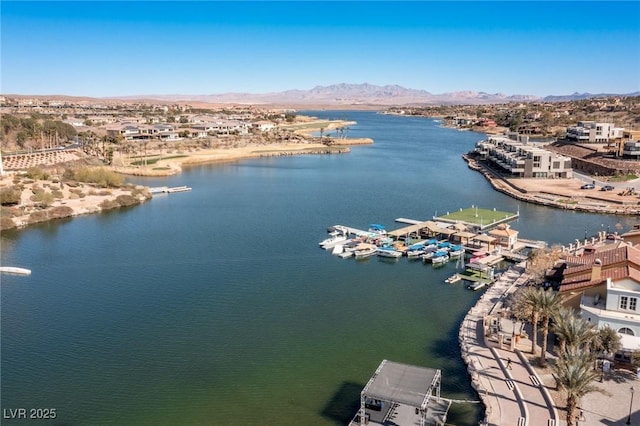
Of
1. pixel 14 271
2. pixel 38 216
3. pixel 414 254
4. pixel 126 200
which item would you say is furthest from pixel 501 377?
pixel 126 200

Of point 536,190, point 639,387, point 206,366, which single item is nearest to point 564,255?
point 639,387

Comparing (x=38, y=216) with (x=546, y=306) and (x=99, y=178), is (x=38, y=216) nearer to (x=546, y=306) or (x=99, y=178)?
(x=99, y=178)

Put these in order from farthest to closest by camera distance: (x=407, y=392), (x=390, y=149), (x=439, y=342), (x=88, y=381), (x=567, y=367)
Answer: (x=390, y=149)
(x=439, y=342)
(x=88, y=381)
(x=407, y=392)
(x=567, y=367)

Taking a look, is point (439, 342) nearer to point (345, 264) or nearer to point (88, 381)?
point (345, 264)

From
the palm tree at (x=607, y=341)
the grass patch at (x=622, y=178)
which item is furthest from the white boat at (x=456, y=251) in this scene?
the grass patch at (x=622, y=178)

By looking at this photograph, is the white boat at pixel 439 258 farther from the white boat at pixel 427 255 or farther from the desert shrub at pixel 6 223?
the desert shrub at pixel 6 223

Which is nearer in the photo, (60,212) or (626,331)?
(626,331)
